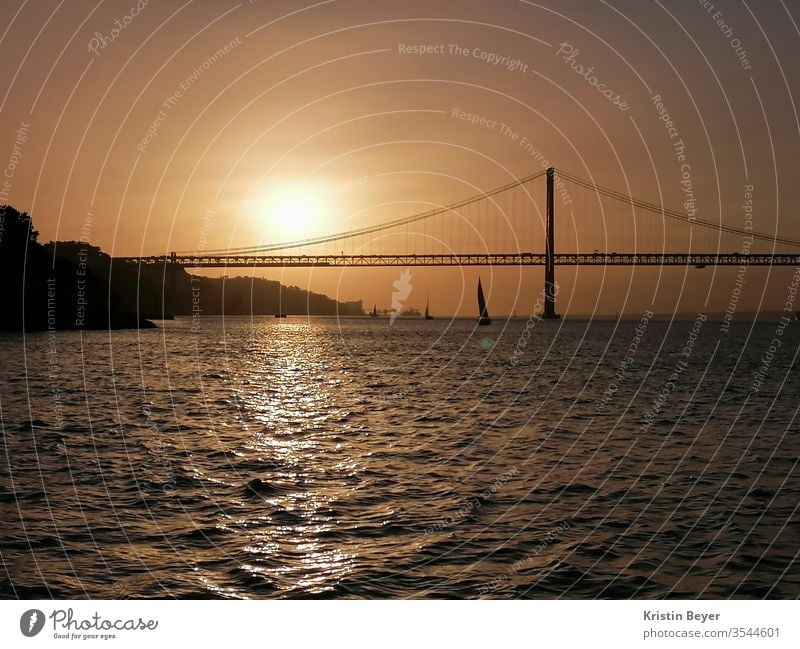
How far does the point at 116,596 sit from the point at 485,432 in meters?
18.5

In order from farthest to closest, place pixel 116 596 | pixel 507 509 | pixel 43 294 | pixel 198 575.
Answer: pixel 43 294 < pixel 507 509 < pixel 198 575 < pixel 116 596

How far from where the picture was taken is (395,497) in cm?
1697

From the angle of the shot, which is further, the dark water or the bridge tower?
the bridge tower

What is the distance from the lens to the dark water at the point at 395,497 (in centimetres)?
1193

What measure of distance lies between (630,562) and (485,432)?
14897mm

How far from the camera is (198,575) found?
11672 millimetres

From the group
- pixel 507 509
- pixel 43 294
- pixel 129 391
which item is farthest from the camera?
pixel 43 294

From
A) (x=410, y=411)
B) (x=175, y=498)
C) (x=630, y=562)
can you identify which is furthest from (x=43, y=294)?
(x=630, y=562)

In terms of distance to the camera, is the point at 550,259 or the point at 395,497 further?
the point at 550,259

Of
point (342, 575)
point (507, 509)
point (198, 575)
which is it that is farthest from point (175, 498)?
point (507, 509)

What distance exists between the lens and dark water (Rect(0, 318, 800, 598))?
39.1ft

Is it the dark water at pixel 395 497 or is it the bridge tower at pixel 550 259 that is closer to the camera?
the dark water at pixel 395 497
